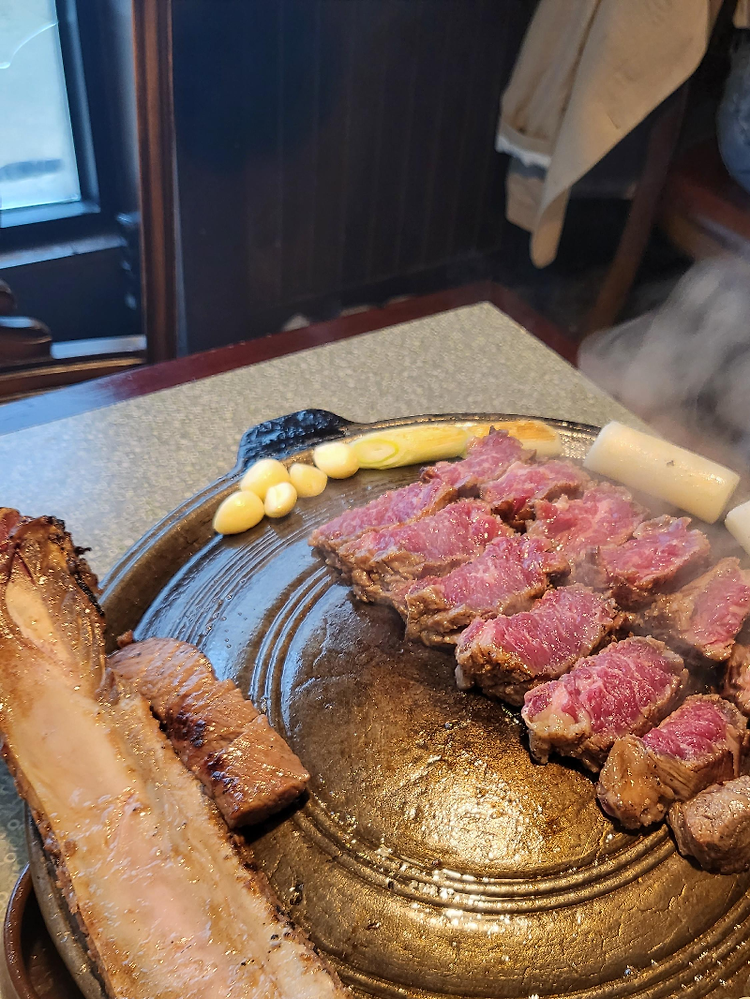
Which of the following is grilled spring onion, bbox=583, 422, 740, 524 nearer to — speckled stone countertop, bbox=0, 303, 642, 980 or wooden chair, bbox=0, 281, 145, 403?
speckled stone countertop, bbox=0, 303, 642, 980

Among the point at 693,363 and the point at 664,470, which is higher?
the point at 664,470

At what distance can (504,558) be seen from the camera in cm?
193

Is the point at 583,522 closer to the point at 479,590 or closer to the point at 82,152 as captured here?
the point at 479,590

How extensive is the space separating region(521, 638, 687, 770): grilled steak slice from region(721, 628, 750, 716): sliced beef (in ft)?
0.35

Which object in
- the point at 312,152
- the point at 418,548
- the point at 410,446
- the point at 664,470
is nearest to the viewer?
the point at 418,548

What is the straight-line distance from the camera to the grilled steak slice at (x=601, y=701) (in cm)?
160

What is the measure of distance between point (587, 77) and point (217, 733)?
3318 mm

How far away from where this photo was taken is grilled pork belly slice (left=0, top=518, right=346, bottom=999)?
3.95 feet

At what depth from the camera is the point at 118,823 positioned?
133 centimetres

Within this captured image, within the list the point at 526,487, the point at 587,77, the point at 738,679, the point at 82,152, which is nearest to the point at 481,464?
the point at 526,487

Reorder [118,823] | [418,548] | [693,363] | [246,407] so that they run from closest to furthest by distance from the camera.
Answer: [118,823] < [418,548] < [246,407] < [693,363]

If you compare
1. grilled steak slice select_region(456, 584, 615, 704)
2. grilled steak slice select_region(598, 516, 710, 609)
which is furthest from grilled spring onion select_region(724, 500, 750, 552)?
grilled steak slice select_region(456, 584, 615, 704)

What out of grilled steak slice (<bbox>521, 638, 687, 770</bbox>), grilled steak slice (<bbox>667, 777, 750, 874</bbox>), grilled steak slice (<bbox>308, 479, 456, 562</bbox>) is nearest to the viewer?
grilled steak slice (<bbox>667, 777, 750, 874</bbox>)

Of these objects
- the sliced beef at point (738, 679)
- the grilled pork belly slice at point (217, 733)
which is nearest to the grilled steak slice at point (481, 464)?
the sliced beef at point (738, 679)
